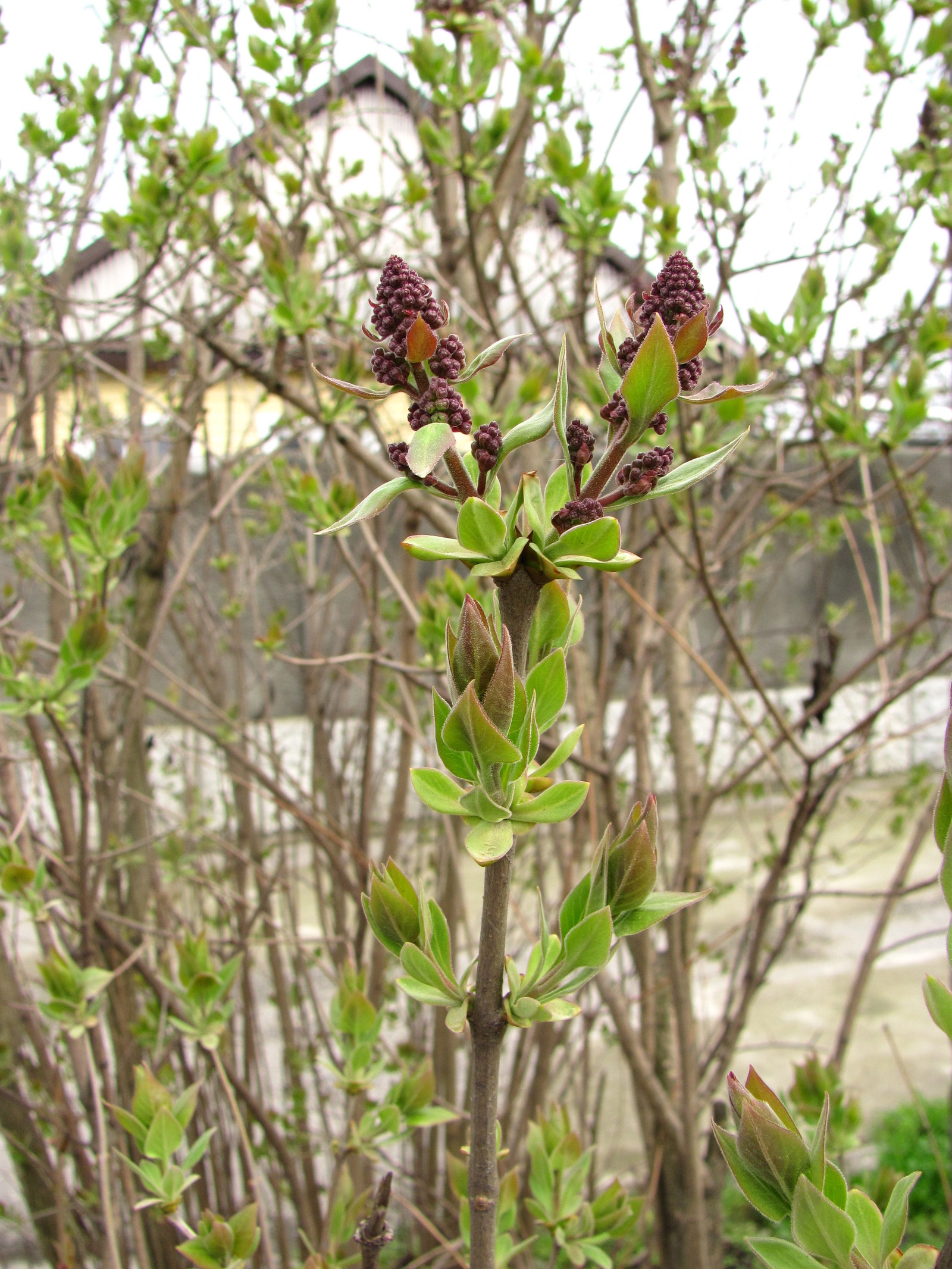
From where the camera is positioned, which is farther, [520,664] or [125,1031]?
[125,1031]

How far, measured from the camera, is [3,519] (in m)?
1.73

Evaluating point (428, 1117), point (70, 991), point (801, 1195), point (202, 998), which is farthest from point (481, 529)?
point (70, 991)

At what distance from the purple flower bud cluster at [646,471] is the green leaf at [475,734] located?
0.43 feet

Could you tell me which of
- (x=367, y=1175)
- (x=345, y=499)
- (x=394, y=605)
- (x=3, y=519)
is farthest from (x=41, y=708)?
(x=394, y=605)

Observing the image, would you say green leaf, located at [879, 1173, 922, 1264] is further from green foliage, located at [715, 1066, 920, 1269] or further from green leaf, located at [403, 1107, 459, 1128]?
green leaf, located at [403, 1107, 459, 1128]

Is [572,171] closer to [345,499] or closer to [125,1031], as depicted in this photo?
[345,499]

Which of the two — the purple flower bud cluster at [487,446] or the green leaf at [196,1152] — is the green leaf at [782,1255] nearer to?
the purple flower bud cluster at [487,446]

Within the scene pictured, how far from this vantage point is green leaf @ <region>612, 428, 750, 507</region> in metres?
0.46

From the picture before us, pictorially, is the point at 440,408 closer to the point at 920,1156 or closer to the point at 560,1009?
the point at 560,1009

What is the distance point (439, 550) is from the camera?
476mm

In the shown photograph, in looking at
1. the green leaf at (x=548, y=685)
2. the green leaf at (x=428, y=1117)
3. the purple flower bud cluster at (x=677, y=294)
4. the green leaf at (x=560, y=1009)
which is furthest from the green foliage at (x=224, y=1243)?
the purple flower bud cluster at (x=677, y=294)

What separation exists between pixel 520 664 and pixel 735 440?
0.16m

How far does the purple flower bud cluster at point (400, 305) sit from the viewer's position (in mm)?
470

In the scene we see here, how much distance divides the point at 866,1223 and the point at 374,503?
446 millimetres
